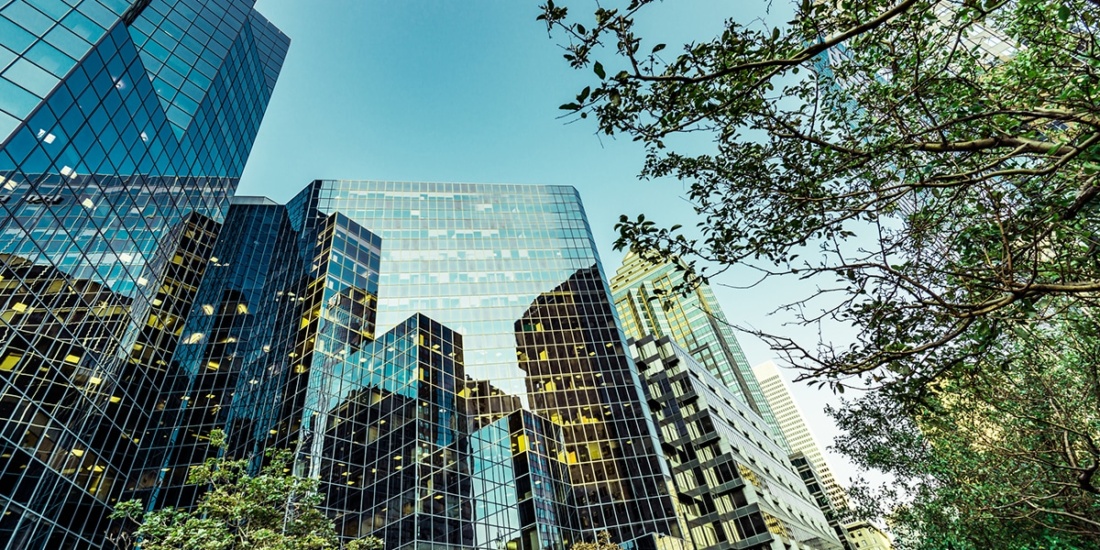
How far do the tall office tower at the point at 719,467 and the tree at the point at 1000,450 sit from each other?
71.8 feet

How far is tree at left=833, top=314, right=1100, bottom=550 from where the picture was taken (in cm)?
1148

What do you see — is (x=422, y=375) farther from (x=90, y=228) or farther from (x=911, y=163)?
(x=911, y=163)

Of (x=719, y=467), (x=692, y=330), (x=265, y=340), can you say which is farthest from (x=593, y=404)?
(x=692, y=330)

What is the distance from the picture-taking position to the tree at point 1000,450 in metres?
11.5

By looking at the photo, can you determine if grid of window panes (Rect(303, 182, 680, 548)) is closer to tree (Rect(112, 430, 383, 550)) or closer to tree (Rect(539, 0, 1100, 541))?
tree (Rect(112, 430, 383, 550))

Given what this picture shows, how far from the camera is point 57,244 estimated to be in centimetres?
2281

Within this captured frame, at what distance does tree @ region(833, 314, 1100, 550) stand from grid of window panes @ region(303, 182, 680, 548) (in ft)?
66.5

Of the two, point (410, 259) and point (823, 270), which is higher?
point (410, 259)

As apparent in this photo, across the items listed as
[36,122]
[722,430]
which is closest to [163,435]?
[36,122]

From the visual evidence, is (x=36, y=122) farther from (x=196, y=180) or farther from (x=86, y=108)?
(x=196, y=180)

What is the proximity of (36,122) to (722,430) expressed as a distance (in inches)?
2183

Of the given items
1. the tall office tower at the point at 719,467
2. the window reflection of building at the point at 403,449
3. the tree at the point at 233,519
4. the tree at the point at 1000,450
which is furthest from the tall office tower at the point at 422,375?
the tree at the point at 1000,450

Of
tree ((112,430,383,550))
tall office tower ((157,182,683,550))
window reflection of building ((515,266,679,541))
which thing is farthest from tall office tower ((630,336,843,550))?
tree ((112,430,383,550))

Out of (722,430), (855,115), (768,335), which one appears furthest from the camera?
(722,430)
